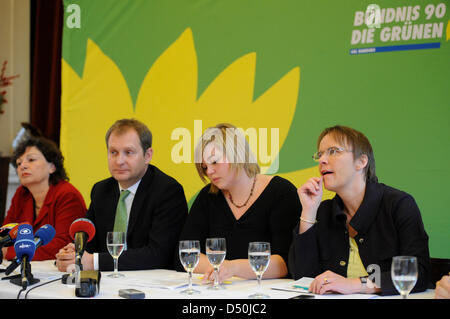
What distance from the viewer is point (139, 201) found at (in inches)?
113

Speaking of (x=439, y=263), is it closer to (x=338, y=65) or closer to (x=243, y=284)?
(x=243, y=284)

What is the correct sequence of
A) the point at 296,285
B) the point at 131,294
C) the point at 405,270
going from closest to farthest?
the point at 405,270 → the point at 131,294 → the point at 296,285

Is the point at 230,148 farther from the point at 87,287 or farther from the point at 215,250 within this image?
the point at 87,287

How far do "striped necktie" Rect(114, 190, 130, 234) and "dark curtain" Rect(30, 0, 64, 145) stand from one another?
235cm

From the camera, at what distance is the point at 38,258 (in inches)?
119

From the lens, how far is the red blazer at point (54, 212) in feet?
10.2

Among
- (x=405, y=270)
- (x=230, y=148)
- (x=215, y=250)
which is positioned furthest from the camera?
(x=230, y=148)

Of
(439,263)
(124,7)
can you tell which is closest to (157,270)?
(439,263)

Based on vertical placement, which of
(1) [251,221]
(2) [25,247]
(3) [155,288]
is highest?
(1) [251,221]

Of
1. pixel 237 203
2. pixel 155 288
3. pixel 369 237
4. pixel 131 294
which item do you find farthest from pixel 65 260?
pixel 369 237

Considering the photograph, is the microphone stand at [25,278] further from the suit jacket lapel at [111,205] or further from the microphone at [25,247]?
the suit jacket lapel at [111,205]

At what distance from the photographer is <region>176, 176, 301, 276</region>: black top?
8.21 ft

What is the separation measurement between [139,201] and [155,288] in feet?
2.81

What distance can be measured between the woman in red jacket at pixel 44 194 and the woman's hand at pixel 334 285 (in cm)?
177
